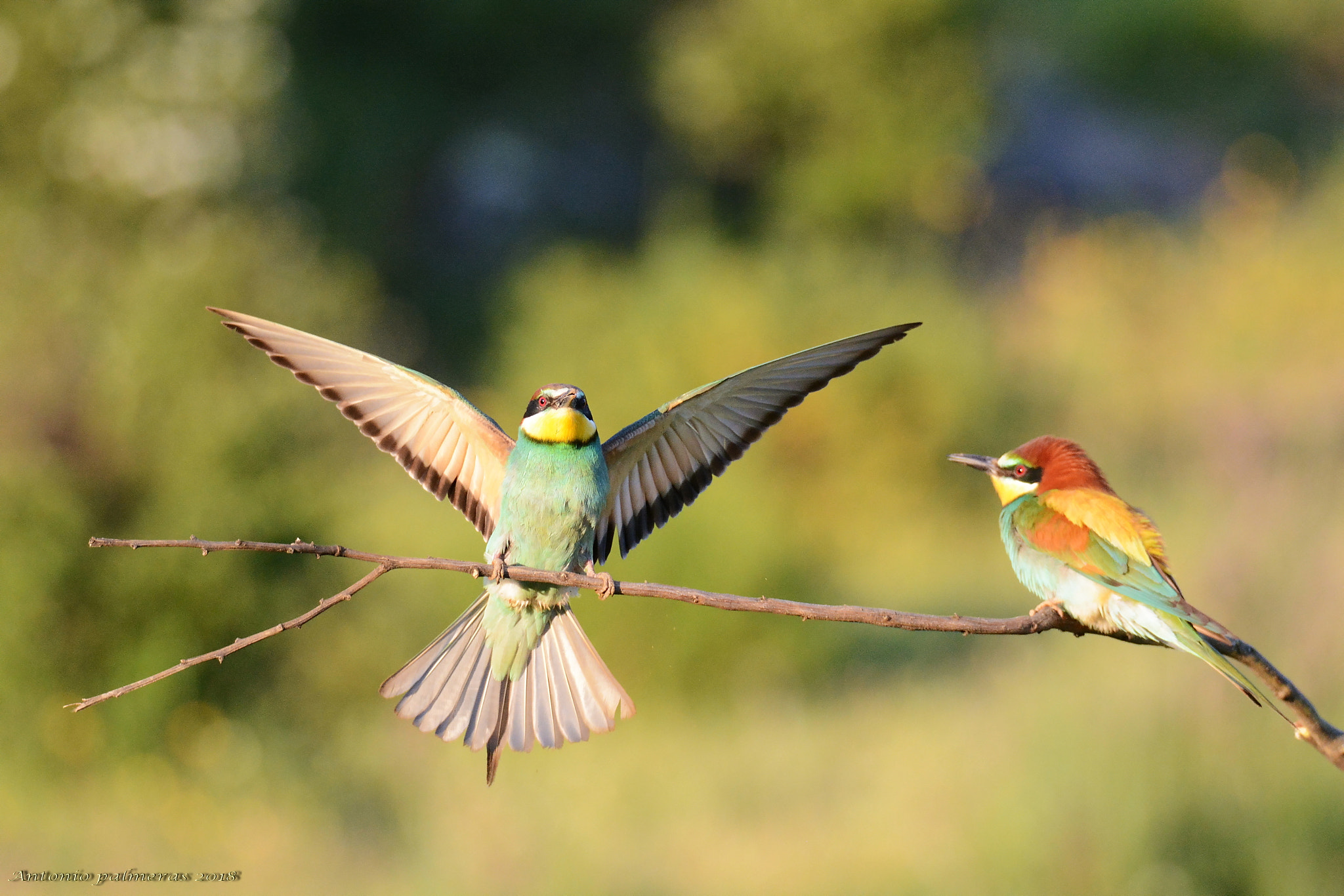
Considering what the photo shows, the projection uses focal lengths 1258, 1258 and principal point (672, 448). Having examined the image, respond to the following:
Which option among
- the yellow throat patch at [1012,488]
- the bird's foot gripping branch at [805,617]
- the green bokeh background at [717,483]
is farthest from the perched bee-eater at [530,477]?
the green bokeh background at [717,483]

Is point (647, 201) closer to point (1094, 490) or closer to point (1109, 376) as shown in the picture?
point (1109, 376)

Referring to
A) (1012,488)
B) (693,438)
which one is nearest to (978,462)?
(1012,488)

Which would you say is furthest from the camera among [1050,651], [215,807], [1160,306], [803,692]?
[1160,306]

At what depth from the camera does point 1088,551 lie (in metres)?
1.86

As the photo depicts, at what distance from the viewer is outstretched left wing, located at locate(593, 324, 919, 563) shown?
2148mm

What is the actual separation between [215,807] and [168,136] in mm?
8562

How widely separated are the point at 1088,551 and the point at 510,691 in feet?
3.31

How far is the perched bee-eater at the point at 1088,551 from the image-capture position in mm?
1719

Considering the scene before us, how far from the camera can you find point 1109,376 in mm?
9086

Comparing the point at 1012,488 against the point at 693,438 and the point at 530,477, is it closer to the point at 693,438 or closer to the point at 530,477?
the point at 693,438

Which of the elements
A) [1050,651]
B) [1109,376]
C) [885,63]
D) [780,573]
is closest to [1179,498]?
[1050,651]

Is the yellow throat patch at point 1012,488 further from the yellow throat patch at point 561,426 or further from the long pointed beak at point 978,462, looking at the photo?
the yellow throat patch at point 561,426

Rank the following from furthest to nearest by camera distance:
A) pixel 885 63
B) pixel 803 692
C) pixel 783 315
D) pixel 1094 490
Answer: pixel 885 63, pixel 783 315, pixel 803 692, pixel 1094 490

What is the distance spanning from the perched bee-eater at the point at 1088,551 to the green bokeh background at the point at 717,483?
1891mm
